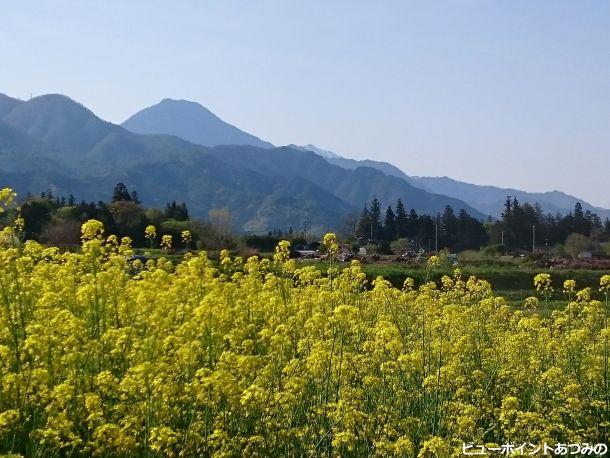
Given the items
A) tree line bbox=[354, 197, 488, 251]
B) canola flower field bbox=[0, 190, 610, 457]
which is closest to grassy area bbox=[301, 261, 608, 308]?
canola flower field bbox=[0, 190, 610, 457]

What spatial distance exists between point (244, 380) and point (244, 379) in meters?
0.04

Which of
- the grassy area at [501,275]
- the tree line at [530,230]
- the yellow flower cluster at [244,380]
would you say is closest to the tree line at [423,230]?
the tree line at [530,230]

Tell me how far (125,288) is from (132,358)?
2.20 m

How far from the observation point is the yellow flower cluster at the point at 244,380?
5.04m

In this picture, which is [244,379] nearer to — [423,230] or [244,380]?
[244,380]

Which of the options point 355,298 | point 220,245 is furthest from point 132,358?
point 220,245

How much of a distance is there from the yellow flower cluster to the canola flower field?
21 mm

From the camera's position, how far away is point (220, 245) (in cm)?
4222

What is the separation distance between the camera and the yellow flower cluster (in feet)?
16.5

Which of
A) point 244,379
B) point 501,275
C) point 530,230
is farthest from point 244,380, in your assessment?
point 530,230

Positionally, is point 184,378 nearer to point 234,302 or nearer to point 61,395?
point 61,395

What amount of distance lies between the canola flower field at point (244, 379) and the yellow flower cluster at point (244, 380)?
0.07ft

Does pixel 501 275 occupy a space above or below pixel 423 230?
below

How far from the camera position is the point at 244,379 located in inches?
224
